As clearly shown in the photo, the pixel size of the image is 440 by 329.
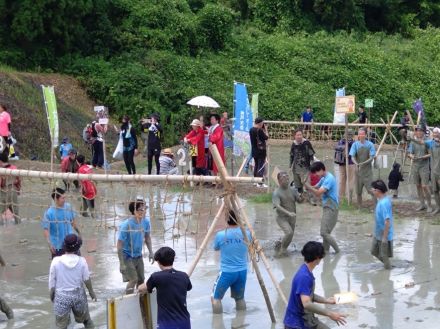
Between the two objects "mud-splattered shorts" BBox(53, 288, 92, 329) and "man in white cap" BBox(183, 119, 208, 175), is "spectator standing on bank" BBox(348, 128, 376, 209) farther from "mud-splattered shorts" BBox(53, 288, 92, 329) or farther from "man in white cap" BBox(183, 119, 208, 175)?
"mud-splattered shorts" BBox(53, 288, 92, 329)

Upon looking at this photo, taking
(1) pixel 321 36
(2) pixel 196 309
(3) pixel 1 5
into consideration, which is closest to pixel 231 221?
(2) pixel 196 309

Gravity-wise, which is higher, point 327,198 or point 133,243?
point 327,198

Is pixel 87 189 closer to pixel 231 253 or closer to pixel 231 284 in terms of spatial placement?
pixel 231 284

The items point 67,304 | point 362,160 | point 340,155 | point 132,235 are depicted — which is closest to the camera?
point 67,304

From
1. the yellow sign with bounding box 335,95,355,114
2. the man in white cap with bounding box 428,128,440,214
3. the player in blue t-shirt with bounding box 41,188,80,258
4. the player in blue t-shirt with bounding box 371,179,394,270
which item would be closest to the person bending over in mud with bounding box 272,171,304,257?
the player in blue t-shirt with bounding box 371,179,394,270

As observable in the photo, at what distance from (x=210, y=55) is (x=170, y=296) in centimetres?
2949

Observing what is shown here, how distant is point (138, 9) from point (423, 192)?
20683 millimetres

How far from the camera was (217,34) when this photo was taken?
124 ft

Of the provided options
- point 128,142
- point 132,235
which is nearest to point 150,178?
point 132,235

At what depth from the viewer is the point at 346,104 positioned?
1809 cm

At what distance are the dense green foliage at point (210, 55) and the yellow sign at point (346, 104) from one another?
1254cm

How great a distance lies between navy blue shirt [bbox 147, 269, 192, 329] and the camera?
8156 mm

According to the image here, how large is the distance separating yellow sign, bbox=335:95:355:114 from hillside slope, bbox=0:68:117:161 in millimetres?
10900

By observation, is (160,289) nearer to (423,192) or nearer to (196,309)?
(196,309)
